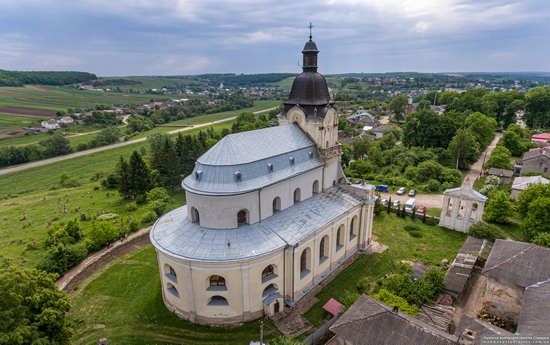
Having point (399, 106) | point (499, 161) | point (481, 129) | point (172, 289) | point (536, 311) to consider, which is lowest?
point (172, 289)

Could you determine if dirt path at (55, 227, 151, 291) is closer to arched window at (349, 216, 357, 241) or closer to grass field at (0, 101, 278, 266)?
grass field at (0, 101, 278, 266)

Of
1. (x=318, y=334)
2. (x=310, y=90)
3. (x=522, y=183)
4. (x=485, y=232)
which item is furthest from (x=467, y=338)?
(x=522, y=183)

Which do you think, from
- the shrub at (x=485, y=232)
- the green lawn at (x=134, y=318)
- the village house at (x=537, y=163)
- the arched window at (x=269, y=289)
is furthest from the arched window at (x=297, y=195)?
the village house at (x=537, y=163)

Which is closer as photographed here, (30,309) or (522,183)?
(30,309)

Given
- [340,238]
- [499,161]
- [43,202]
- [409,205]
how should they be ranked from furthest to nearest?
1. [499,161]
2. [43,202]
3. [409,205]
4. [340,238]

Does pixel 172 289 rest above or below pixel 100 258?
above

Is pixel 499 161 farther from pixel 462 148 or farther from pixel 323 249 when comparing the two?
pixel 323 249

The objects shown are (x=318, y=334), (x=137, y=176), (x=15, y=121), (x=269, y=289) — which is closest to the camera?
(x=318, y=334)
